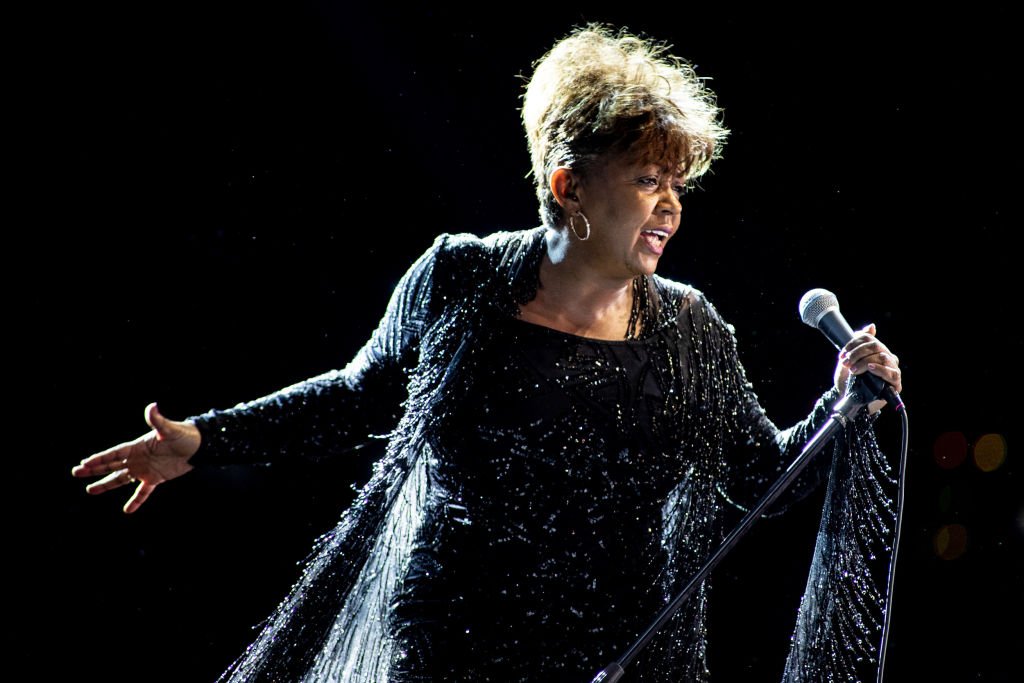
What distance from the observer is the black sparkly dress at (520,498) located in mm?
1349

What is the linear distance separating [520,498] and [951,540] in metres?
1.10

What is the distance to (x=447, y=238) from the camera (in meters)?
1.57

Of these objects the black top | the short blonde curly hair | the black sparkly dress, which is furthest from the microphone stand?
the short blonde curly hair

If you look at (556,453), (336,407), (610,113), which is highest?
(610,113)

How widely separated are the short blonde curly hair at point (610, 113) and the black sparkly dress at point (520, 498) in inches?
7.3

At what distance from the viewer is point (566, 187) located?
4.86 ft

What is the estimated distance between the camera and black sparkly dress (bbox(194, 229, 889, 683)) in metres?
1.35

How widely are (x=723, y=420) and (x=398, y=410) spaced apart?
58 centimetres

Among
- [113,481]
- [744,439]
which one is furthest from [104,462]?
[744,439]

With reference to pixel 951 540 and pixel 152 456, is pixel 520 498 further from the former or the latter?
pixel 951 540

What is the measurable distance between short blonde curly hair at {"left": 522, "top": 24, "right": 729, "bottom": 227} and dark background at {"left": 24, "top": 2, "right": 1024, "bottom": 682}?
413mm

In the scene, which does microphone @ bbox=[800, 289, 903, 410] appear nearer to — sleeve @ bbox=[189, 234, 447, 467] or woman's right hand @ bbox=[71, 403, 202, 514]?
sleeve @ bbox=[189, 234, 447, 467]

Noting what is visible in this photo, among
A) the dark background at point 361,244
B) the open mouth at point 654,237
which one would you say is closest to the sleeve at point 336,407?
the open mouth at point 654,237

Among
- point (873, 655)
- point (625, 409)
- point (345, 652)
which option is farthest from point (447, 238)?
point (873, 655)
